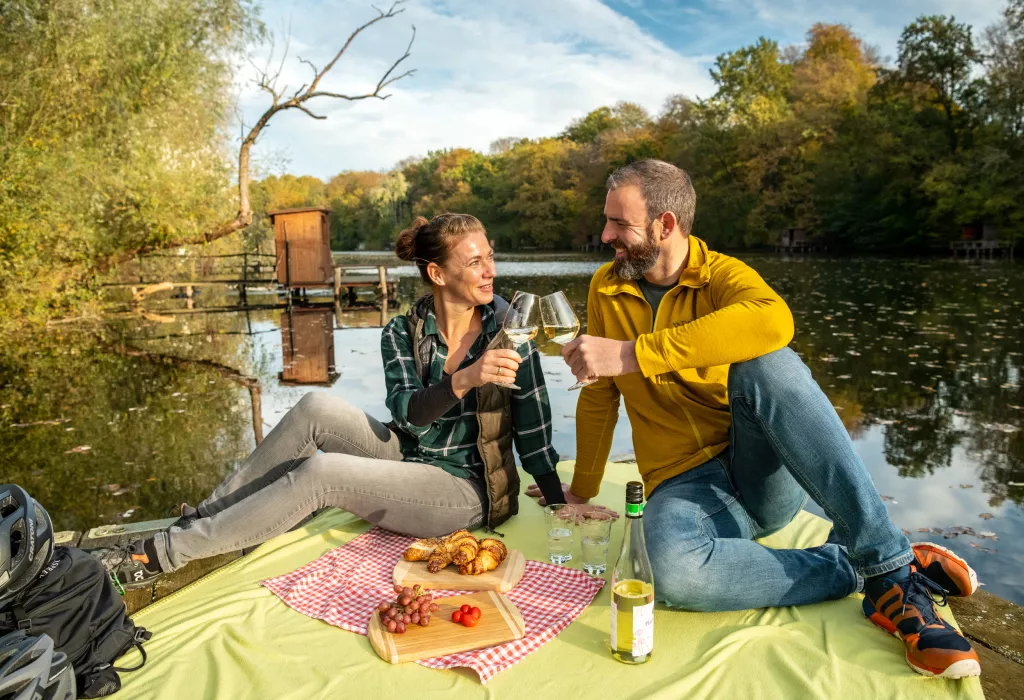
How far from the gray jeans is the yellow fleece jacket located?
2.30 ft

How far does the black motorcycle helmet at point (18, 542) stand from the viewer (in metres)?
2.21

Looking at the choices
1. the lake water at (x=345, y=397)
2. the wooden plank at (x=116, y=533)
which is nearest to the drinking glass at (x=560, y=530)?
the wooden plank at (x=116, y=533)

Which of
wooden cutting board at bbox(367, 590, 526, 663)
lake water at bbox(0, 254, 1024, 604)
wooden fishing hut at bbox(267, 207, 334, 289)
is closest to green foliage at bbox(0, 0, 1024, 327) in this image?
wooden fishing hut at bbox(267, 207, 334, 289)

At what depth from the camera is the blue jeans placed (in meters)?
2.62

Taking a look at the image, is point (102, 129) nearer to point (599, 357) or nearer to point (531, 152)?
point (599, 357)

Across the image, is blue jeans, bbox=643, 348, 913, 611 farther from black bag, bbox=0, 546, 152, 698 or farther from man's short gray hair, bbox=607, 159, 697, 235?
black bag, bbox=0, 546, 152, 698

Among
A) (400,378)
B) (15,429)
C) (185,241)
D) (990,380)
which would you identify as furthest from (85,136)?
(990,380)

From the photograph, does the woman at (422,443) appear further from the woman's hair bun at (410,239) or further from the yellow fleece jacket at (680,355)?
the yellow fleece jacket at (680,355)

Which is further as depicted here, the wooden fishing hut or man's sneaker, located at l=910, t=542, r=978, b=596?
the wooden fishing hut

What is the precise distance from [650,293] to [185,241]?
61.9 feet

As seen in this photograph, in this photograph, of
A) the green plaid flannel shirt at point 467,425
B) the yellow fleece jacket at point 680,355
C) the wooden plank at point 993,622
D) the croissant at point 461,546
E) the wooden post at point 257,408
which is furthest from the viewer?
the wooden post at point 257,408

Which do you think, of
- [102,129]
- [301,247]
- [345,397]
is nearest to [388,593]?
[345,397]

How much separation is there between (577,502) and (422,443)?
814mm

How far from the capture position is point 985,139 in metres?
36.9
